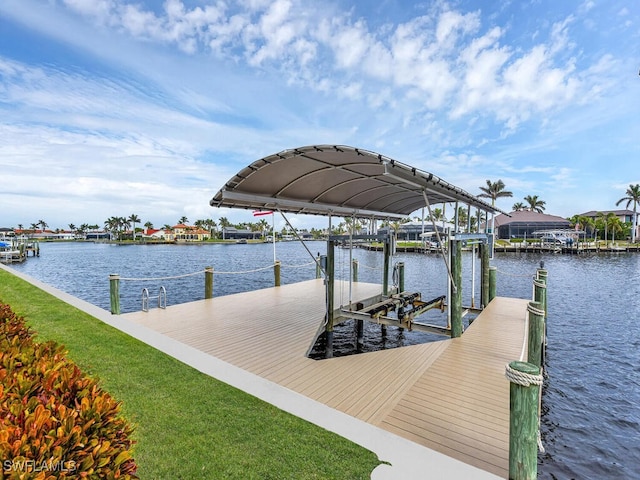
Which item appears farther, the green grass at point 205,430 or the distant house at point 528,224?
the distant house at point 528,224

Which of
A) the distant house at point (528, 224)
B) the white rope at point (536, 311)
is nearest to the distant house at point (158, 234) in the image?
the distant house at point (528, 224)

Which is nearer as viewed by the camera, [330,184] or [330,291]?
[330,184]

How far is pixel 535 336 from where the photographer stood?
6559 millimetres

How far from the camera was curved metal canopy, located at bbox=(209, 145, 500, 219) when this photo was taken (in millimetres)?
6465

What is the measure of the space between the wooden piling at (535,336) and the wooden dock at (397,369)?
0.53 metres

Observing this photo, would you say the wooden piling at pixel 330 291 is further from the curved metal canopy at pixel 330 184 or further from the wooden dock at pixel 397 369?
the curved metal canopy at pixel 330 184

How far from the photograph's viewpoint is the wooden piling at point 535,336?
636cm

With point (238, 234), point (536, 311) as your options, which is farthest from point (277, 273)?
point (238, 234)

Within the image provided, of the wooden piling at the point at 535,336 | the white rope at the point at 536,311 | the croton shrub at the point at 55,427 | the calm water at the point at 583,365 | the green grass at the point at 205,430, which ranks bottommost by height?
the calm water at the point at 583,365

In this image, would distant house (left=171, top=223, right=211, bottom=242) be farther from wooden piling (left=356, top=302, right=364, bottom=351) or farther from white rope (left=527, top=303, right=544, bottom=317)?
white rope (left=527, top=303, right=544, bottom=317)

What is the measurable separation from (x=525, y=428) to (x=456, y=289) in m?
5.00

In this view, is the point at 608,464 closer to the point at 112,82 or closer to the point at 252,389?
the point at 252,389

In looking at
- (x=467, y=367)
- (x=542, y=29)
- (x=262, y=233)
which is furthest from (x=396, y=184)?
(x=262, y=233)

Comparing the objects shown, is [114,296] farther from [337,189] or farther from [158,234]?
[158,234]
